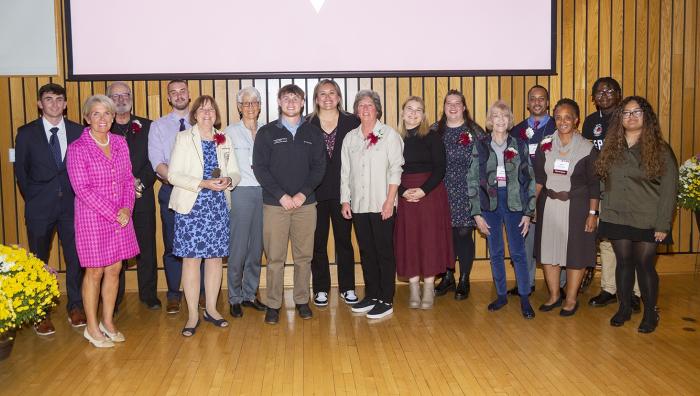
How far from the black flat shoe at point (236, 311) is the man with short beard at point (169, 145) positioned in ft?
1.60

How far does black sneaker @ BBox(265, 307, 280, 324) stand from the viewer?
4812mm

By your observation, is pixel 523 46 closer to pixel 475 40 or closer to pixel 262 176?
pixel 475 40

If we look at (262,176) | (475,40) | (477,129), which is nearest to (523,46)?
(475,40)

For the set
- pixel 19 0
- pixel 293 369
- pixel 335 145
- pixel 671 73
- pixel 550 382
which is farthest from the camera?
pixel 671 73

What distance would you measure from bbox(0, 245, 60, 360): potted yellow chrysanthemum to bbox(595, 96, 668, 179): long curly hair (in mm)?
3757

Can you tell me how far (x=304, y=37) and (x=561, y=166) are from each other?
260 cm

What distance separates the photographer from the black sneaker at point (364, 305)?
16.6ft

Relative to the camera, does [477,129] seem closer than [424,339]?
No

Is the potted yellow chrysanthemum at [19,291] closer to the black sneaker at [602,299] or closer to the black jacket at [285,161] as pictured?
the black jacket at [285,161]

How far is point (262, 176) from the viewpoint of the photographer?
4.73 meters

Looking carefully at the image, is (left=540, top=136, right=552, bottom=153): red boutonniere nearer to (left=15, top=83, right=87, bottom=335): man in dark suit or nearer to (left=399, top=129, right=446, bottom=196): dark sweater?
(left=399, top=129, right=446, bottom=196): dark sweater

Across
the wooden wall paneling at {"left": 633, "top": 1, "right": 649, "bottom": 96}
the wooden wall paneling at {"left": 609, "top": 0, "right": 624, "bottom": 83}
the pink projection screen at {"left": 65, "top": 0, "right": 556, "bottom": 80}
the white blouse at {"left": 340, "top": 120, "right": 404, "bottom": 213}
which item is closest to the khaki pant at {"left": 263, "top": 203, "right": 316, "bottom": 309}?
the white blouse at {"left": 340, "top": 120, "right": 404, "bottom": 213}

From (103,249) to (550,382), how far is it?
2.83 metres

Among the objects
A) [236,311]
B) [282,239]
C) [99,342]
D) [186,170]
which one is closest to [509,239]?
[282,239]
